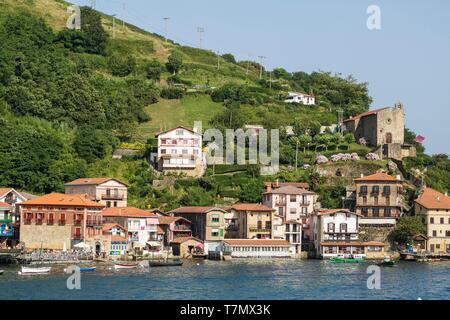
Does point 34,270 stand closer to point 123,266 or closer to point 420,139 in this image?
point 123,266

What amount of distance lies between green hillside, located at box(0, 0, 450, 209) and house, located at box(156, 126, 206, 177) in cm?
180

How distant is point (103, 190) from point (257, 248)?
53.3ft

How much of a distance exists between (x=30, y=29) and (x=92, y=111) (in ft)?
80.0

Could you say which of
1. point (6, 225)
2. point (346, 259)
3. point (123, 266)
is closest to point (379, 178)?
point (346, 259)

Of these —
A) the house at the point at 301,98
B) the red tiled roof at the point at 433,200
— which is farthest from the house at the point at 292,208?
the house at the point at 301,98

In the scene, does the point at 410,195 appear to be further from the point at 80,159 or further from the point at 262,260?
the point at 80,159

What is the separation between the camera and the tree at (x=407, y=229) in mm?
82312

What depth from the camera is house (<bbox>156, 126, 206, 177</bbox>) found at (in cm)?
9156

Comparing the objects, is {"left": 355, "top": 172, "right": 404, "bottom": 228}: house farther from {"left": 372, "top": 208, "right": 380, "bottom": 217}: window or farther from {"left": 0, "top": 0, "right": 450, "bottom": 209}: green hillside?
{"left": 0, "top": 0, "right": 450, "bottom": 209}: green hillside

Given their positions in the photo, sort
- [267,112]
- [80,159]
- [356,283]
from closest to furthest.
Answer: [356,283], [80,159], [267,112]

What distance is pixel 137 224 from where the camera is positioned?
258 ft

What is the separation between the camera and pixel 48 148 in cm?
9006
